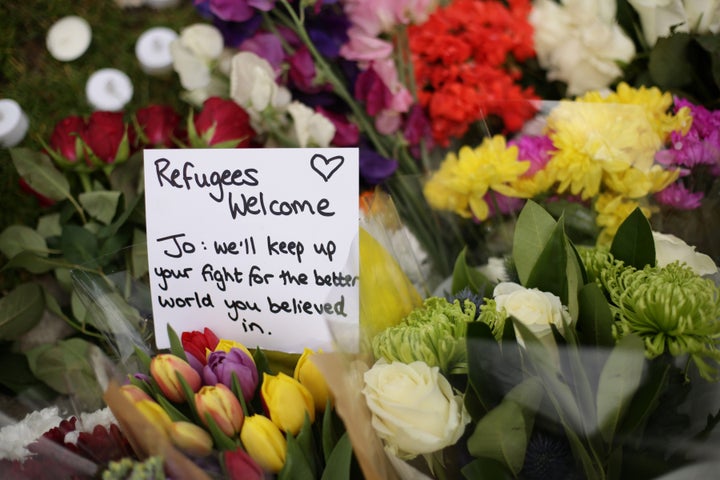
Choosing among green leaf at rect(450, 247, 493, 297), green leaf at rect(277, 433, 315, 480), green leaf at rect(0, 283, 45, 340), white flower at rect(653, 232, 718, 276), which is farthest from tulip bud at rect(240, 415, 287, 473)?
green leaf at rect(0, 283, 45, 340)

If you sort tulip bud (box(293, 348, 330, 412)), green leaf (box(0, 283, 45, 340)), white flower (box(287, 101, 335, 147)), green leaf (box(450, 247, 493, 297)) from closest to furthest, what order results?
tulip bud (box(293, 348, 330, 412))
green leaf (box(450, 247, 493, 297))
green leaf (box(0, 283, 45, 340))
white flower (box(287, 101, 335, 147))

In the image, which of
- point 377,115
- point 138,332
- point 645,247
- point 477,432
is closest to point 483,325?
point 477,432

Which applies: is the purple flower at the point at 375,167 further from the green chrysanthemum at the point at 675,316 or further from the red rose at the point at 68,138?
the green chrysanthemum at the point at 675,316

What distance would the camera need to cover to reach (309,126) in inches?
35.9

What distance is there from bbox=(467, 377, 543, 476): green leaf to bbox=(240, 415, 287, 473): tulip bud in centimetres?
13

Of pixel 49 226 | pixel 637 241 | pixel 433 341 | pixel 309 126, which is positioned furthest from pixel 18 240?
pixel 637 241

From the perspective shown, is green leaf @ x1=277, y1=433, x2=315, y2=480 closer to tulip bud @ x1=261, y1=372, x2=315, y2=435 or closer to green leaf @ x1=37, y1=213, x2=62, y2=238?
tulip bud @ x1=261, y1=372, x2=315, y2=435

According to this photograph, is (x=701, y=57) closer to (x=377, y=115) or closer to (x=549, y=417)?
(x=377, y=115)

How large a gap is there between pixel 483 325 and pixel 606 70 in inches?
23.4

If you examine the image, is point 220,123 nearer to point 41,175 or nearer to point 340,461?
point 41,175

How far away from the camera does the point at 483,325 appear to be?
448 mm

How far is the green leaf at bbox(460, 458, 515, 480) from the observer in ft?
1.51

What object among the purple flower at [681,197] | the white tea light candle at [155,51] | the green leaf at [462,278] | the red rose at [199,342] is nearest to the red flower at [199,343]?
the red rose at [199,342]

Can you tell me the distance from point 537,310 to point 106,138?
593 mm
